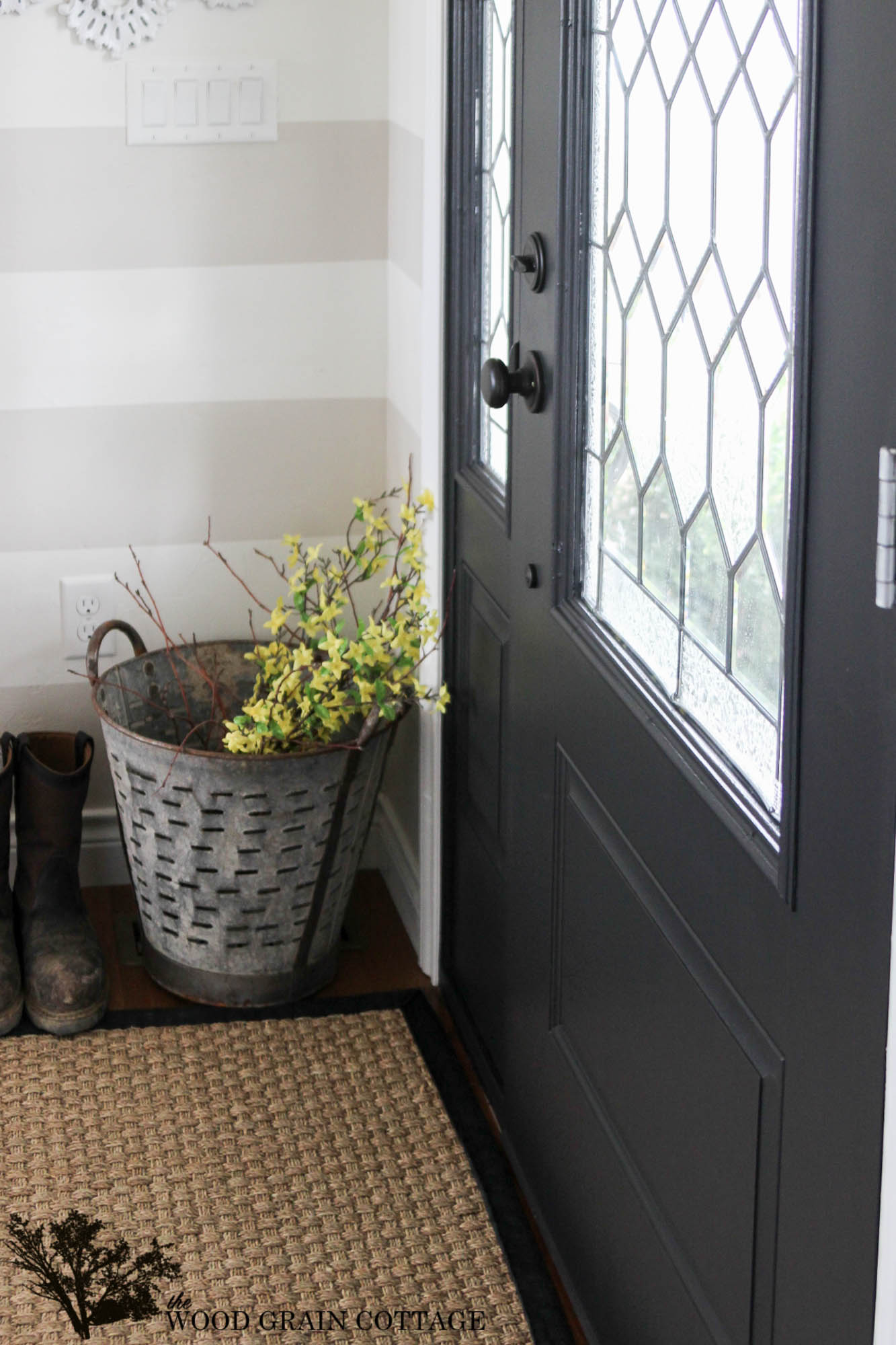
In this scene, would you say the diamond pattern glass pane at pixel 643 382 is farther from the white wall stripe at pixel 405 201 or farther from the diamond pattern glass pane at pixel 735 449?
the white wall stripe at pixel 405 201

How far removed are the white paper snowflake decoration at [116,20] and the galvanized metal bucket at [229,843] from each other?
839 mm

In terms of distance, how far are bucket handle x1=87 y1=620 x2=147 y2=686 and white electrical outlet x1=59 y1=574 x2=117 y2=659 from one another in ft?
0.25

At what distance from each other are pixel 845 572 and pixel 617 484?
21.3 inches

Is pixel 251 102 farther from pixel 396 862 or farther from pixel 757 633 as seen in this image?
pixel 757 633

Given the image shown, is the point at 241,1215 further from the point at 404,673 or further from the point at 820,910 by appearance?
the point at 820,910

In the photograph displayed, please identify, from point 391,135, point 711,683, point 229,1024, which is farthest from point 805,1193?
point 391,135

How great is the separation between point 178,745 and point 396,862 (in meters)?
0.52

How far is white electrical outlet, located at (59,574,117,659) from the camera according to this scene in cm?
250

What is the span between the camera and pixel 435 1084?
7.02 feet

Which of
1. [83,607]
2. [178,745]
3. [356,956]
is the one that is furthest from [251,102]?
[356,956]

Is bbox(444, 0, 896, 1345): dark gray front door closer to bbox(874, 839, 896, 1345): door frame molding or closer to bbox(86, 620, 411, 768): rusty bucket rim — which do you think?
bbox(874, 839, 896, 1345): door frame molding

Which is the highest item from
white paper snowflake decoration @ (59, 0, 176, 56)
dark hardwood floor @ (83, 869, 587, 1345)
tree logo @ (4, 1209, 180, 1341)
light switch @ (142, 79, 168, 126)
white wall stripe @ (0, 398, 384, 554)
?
white paper snowflake decoration @ (59, 0, 176, 56)

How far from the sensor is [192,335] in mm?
2438

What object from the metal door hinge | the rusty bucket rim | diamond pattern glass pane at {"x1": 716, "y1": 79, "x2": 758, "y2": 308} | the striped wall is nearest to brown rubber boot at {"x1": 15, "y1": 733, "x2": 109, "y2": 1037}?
the rusty bucket rim
